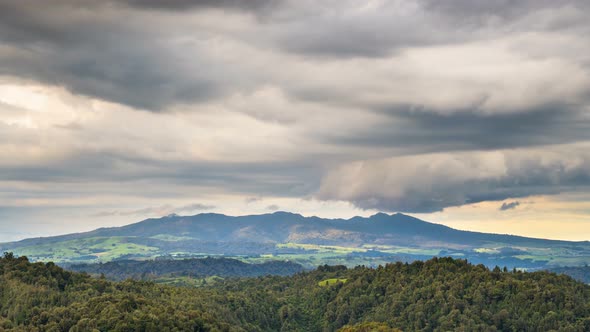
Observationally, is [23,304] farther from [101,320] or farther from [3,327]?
[101,320]

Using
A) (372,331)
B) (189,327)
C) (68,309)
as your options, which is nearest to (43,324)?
(68,309)

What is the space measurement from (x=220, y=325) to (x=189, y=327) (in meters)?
14.5

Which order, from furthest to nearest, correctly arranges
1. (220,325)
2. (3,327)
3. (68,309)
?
(220,325) → (68,309) → (3,327)

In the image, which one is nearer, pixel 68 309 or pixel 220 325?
→ pixel 68 309

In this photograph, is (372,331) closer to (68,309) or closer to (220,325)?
(220,325)

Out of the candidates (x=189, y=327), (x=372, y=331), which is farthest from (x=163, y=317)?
(x=372, y=331)

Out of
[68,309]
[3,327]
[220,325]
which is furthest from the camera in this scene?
[220,325]

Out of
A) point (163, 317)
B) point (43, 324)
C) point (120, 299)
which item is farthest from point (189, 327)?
point (43, 324)

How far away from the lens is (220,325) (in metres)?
198

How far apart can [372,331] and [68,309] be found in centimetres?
9015

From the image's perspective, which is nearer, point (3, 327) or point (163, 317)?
point (3, 327)

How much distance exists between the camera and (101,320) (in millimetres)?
172375

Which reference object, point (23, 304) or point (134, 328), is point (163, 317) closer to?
point (134, 328)

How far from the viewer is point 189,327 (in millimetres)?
185625
